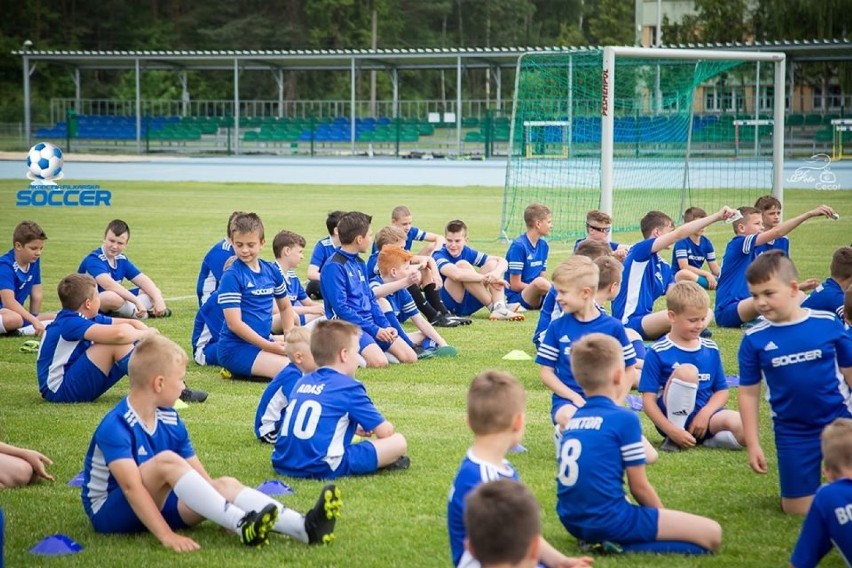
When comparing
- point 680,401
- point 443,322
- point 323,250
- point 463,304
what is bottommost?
point 443,322

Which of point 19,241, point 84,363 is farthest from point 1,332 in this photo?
point 84,363

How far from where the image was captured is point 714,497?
624 cm

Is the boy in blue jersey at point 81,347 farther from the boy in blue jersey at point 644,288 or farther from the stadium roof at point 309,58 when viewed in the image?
the stadium roof at point 309,58

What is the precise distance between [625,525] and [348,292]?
5.27 m

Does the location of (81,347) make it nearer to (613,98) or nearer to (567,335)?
(567,335)

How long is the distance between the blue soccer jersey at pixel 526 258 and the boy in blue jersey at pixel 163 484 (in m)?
7.75

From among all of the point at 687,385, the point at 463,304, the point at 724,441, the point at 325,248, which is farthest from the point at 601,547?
the point at 463,304

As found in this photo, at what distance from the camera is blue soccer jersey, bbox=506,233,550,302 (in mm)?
13016

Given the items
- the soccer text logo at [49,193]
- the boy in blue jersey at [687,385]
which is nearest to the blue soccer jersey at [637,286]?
the boy in blue jersey at [687,385]

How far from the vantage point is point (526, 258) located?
13.1 meters

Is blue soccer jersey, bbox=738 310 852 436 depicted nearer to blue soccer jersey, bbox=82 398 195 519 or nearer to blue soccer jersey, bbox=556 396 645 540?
blue soccer jersey, bbox=556 396 645 540

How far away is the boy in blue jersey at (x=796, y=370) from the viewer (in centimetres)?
582

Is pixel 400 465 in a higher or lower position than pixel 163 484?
lower

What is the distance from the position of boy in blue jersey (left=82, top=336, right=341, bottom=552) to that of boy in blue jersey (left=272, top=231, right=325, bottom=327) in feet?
16.0
